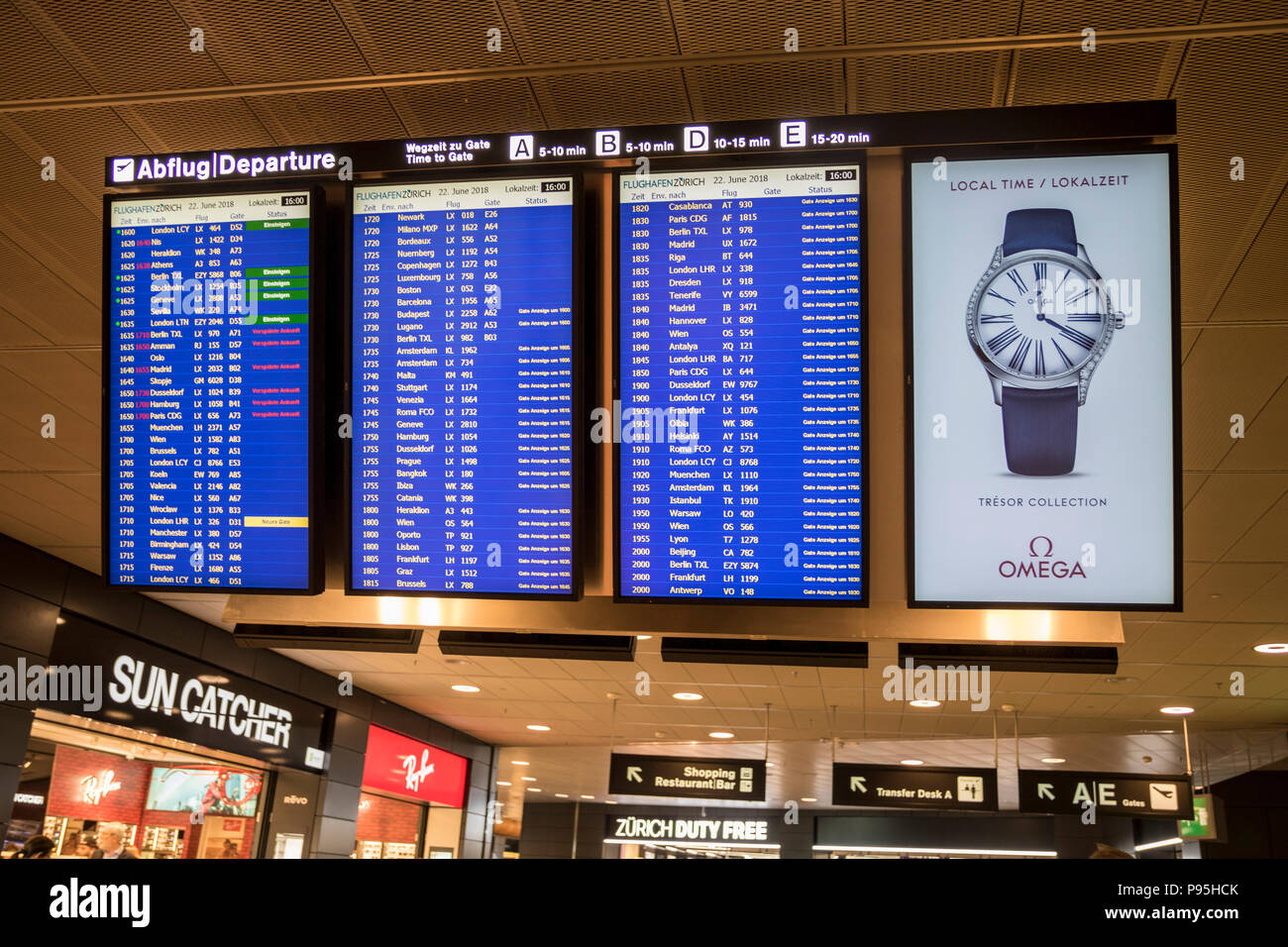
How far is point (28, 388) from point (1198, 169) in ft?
15.0

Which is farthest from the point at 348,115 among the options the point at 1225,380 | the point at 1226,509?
the point at 1226,509

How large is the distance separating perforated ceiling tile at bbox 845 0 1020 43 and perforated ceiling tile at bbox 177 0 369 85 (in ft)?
4.09

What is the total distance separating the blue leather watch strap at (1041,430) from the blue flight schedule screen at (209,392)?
1737 mm

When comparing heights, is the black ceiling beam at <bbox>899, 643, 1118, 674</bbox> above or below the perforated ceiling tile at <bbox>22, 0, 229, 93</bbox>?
below

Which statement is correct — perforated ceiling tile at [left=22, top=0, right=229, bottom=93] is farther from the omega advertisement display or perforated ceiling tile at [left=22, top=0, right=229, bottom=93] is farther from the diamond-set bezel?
the diamond-set bezel

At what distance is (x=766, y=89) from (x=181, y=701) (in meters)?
6.78

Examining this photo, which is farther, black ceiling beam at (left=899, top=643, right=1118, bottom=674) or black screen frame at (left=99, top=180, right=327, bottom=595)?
black ceiling beam at (left=899, top=643, right=1118, bottom=674)

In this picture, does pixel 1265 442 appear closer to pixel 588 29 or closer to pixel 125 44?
pixel 588 29

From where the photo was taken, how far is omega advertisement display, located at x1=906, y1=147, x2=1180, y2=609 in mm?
2404

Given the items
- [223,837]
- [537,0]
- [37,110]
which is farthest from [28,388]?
[223,837]

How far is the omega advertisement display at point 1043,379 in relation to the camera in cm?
240

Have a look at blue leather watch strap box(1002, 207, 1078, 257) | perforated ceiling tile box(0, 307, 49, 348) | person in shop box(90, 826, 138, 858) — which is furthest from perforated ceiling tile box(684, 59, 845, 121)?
person in shop box(90, 826, 138, 858)
